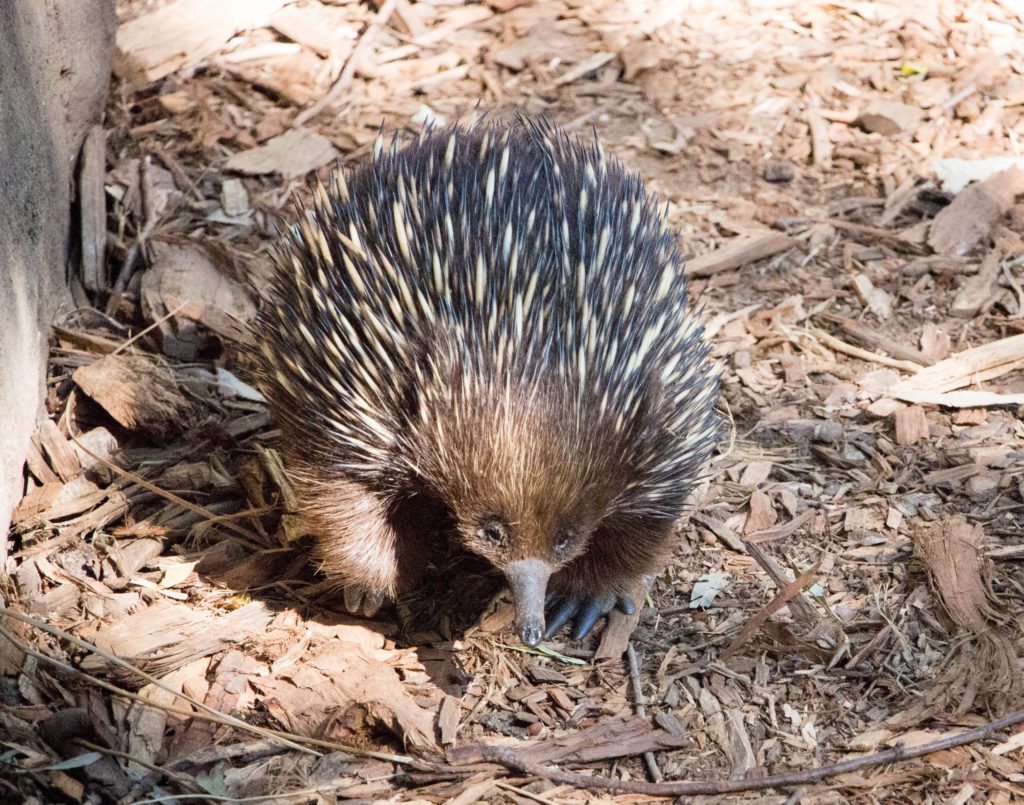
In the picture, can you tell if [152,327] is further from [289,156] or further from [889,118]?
[889,118]

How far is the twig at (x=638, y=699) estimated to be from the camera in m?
3.61

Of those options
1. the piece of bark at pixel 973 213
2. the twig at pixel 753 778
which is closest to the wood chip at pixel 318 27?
the piece of bark at pixel 973 213

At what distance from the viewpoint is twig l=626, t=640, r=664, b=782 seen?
361 centimetres

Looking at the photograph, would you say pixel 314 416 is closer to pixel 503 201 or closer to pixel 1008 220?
pixel 503 201

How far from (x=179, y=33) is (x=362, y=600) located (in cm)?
380

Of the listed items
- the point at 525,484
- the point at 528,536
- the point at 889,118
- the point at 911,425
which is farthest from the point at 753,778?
the point at 889,118

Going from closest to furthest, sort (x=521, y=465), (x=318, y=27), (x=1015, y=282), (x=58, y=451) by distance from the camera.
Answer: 1. (x=521, y=465)
2. (x=58, y=451)
3. (x=1015, y=282)
4. (x=318, y=27)

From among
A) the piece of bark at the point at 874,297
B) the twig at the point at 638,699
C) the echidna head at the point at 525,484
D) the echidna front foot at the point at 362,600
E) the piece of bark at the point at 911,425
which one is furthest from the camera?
the piece of bark at the point at 874,297

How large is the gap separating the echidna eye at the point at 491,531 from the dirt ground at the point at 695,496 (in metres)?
0.66

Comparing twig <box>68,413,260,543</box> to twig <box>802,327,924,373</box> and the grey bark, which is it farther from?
twig <box>802,327,924,373</box>

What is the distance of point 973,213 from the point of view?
579cm

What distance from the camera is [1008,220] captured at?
5805 millimetres

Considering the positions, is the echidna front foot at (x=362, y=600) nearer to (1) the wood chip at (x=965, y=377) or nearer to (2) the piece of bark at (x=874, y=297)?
(1) the wood chip at (x=965, y=377)

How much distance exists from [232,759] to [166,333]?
6.93 feet
